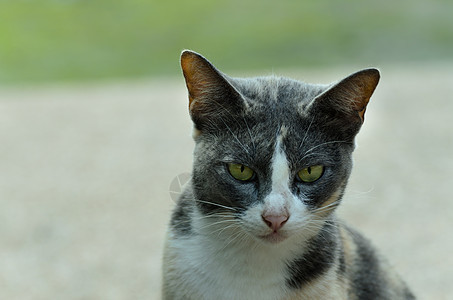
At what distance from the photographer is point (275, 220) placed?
1760 mm

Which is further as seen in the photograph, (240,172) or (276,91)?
(276,91)

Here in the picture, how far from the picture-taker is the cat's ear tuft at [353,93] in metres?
1.87

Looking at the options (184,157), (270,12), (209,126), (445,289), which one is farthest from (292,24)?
(209,126)

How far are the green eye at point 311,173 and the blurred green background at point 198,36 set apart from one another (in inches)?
232

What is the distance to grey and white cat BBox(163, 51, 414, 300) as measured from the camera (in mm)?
1844

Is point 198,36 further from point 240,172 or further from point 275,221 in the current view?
point 275,221

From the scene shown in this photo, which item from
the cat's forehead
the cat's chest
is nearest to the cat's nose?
the cat's chest

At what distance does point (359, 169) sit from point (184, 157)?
1.44m

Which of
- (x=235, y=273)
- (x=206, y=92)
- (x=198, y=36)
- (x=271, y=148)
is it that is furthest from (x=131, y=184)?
(x=198, y=36)

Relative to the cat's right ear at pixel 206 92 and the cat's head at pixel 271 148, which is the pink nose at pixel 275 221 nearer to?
the cat's head at pixel 271 148

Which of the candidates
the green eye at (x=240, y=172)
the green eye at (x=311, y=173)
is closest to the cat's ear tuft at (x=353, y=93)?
the green eye at (x=311, y=173)

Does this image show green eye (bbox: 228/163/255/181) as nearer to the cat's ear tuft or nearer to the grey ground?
the cat's ear tuft

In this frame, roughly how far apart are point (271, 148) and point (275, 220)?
22 centimetres

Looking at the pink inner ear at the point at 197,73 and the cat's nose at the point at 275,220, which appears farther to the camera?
the pink inner ear at the point at 197,73
